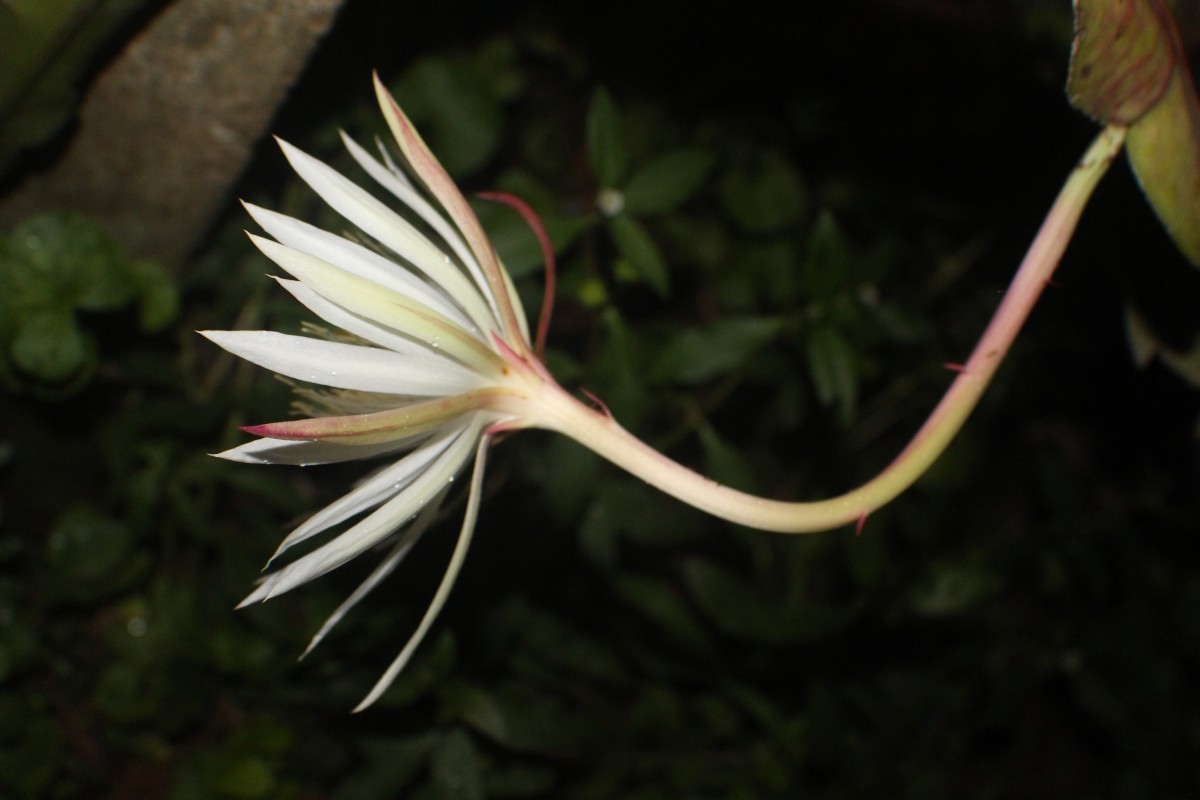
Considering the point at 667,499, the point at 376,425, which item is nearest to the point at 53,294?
the point at 376,425

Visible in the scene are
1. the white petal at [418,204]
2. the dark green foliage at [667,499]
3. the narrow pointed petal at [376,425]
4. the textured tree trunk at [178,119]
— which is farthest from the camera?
the dark green foliage at [667,499]

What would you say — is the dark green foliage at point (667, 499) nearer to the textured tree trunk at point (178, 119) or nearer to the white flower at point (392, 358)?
the textured tree trunk at point (178, 119)

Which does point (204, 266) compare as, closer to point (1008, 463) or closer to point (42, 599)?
point (42, 599)

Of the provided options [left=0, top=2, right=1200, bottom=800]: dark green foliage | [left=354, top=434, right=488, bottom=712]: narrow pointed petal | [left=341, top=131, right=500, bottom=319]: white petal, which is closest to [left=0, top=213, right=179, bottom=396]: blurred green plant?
[left=0, top=2, right=1200, bottom=800]: dark green foliage

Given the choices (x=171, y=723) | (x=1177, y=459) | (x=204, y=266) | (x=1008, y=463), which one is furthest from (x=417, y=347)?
(x=1177, y=459)

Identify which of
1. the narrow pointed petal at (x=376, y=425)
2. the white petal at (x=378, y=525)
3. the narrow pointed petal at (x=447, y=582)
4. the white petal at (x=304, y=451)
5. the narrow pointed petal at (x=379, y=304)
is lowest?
the narrow pointed petal at (x=447, y=582)

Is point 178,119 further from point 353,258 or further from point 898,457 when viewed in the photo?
point 898,457

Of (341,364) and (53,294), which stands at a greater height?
(341,364)

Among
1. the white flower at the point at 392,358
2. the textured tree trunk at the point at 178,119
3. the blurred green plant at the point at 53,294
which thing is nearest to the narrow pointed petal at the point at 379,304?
the white flower at the point at 392,358
